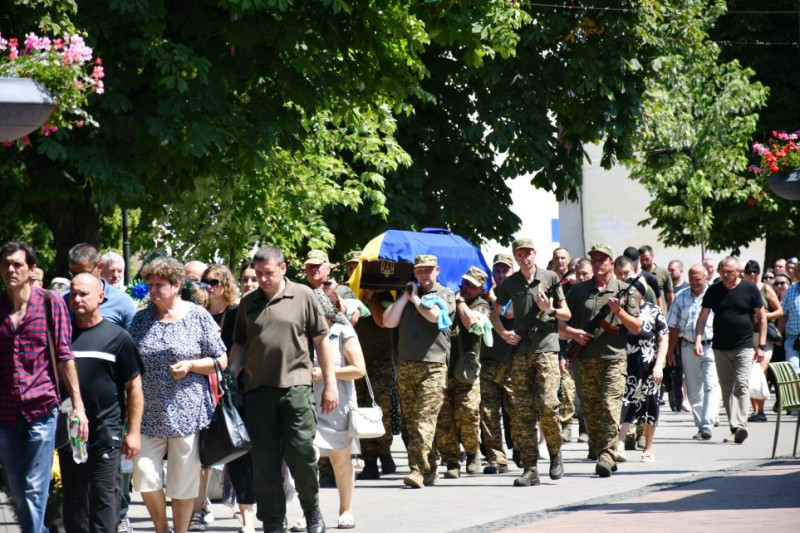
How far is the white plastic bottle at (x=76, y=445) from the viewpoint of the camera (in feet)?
25.8

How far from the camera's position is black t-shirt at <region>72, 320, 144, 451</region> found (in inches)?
322

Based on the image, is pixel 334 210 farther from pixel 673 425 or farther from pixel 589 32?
pixel 673 425

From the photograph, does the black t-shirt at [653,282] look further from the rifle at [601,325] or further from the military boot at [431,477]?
the military boot at [431,477]

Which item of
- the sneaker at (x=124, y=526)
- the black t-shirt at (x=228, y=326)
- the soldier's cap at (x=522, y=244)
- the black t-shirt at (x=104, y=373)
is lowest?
the sneaker at (x=124, y=526)

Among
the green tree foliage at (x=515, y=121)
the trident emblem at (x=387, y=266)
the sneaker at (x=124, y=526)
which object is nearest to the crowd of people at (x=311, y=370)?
the sneaker at (x=124, y=526)

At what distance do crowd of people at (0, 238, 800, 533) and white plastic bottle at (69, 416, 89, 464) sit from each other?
17mm

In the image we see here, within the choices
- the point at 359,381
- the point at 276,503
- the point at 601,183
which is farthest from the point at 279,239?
the point at 601,183

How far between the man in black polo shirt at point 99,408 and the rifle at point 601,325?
224 inches

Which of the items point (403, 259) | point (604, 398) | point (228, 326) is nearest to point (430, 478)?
point (604, 398)

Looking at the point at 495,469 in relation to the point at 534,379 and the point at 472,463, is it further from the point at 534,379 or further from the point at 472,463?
the point at 534,379

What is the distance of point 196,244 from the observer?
2259cm

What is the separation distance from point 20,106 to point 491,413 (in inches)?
280

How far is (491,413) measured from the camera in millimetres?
13781

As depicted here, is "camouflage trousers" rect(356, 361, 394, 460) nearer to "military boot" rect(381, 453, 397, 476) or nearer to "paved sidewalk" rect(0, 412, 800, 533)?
"military boot" rect(381, 453, 397, 476)
